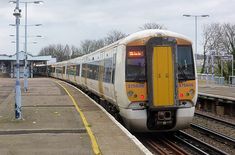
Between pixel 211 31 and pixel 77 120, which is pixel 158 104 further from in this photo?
pixel 211 31

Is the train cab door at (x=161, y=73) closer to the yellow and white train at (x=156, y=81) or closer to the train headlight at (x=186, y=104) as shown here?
the yellow and white train at (x=156, y=81)

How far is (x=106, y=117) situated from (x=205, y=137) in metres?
3.45

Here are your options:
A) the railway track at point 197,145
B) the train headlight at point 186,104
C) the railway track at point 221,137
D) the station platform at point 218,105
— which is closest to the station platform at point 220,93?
the station platform at point 218,105

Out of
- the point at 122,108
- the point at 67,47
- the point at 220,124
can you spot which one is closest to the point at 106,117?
the point at 122,108

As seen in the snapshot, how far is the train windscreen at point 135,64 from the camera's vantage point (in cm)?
1372

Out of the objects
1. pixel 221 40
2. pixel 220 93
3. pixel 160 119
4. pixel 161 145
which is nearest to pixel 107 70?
pixel 160 119

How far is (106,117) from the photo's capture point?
16125mm

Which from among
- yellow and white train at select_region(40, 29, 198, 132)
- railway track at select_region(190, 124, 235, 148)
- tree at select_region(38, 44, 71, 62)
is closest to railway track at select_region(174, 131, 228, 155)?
yellow and white train at select_region(40, 29, 198, 132)

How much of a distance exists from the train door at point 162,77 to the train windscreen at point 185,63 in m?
0.43

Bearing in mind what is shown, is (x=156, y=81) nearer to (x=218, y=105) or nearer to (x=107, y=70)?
(x=107, y=70)

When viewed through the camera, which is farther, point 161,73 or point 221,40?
point 221,40

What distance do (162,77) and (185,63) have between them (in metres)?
1.02

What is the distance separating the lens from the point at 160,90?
44.2ft

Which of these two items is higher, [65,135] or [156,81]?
[156,81]
